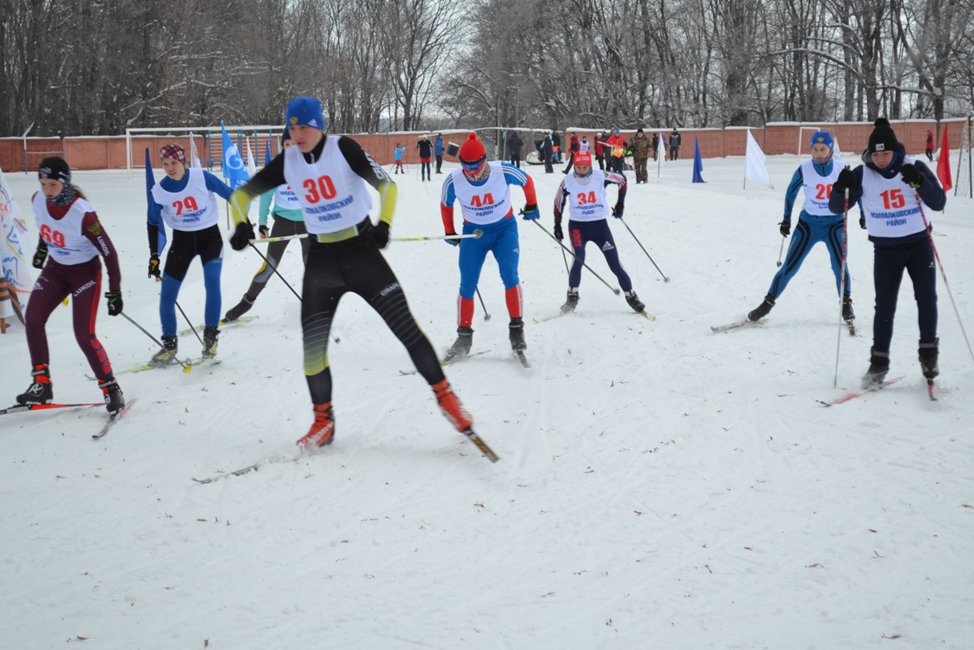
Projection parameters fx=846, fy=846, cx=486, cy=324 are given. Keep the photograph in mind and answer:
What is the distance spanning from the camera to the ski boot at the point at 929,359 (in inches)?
238

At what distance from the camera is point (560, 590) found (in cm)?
353

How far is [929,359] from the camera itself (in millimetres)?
6051

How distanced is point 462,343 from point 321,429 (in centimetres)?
259

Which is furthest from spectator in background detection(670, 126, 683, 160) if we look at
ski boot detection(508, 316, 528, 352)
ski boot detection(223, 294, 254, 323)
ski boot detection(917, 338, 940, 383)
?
ski boot detection(917, 338, 940, 383)

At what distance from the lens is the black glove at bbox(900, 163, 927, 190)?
231 inches

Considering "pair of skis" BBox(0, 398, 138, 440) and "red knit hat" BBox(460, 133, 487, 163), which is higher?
"red knit hat" BBox(460, 133, 487, 163)

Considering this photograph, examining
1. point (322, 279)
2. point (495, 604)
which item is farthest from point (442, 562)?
point (322, 279)

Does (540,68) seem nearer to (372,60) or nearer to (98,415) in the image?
(372,60)

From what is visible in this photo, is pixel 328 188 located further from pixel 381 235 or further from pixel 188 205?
pixel 188 205

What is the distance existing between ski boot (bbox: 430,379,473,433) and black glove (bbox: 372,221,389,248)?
2.94ft

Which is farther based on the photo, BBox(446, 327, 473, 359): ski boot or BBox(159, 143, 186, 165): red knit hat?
BBox(446, 327, 473, 359): ski boot

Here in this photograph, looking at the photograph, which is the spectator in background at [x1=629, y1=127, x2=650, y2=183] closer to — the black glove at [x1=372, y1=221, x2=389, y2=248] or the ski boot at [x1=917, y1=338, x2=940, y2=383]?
the ski boot at [x1=917, y1=338, x2=940, y2=383]

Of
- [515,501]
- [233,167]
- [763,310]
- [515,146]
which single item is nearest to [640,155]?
[515,146]

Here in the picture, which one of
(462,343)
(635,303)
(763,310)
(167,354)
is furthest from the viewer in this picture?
(635,303)
